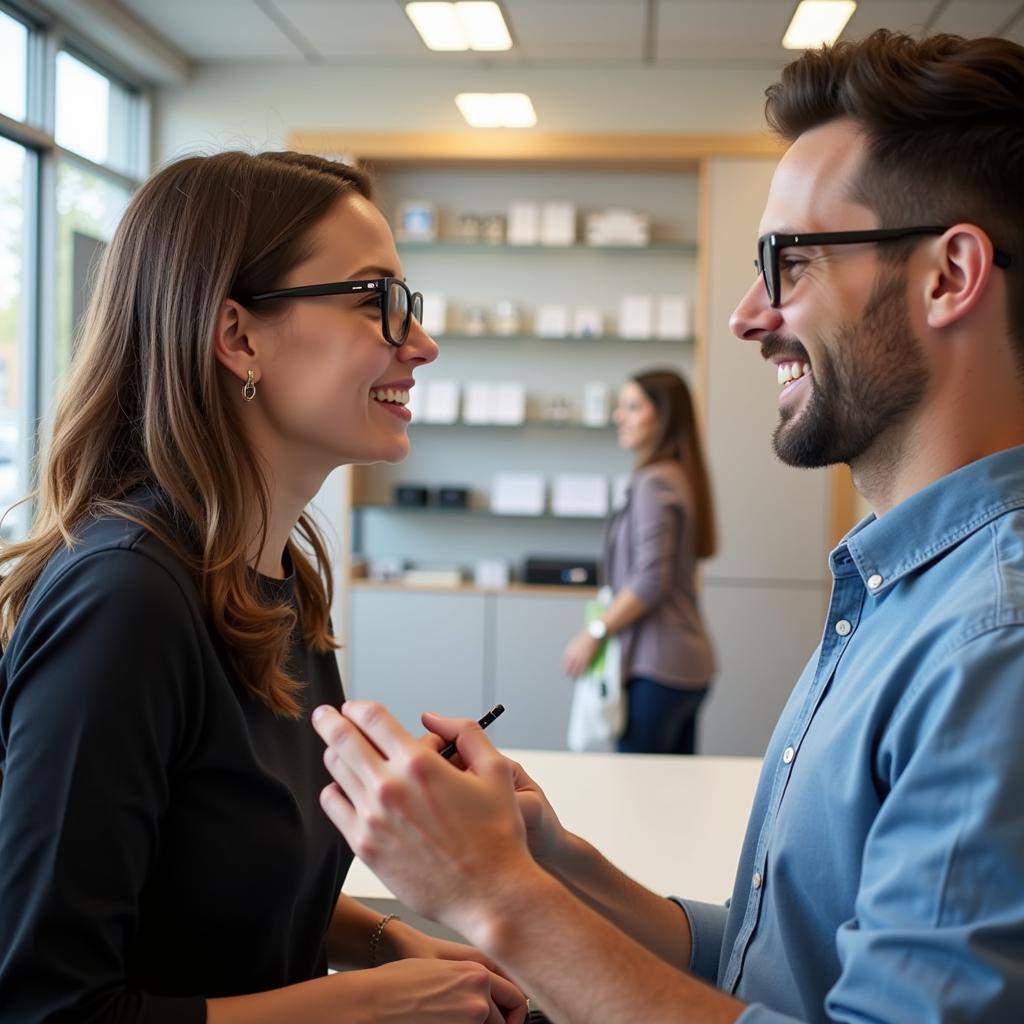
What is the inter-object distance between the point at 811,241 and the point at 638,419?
8.93 feet

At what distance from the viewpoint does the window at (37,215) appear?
4344 millimetres

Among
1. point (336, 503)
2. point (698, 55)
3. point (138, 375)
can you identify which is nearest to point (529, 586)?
point (336, 503)

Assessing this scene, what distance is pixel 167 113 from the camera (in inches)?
213

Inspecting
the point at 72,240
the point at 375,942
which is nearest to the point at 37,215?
the point at 72,240

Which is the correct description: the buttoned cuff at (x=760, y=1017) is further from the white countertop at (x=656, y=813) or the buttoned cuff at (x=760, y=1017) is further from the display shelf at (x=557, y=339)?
the display shelf at (x=557, y=339)

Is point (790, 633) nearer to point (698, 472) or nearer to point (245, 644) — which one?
point (698, 472)

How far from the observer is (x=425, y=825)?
894 mm

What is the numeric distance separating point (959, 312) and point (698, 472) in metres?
2.74

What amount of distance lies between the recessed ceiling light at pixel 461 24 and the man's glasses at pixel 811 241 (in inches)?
131

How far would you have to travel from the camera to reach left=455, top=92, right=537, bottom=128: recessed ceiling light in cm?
485

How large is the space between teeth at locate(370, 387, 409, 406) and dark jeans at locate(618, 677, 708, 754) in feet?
7.85

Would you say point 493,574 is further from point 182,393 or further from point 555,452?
point 182,393

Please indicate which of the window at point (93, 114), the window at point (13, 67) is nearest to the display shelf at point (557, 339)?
the window at point (93, 114)

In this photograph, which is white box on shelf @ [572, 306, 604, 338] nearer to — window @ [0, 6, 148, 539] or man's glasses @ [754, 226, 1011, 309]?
window @ [0, 6, 148, 539]
